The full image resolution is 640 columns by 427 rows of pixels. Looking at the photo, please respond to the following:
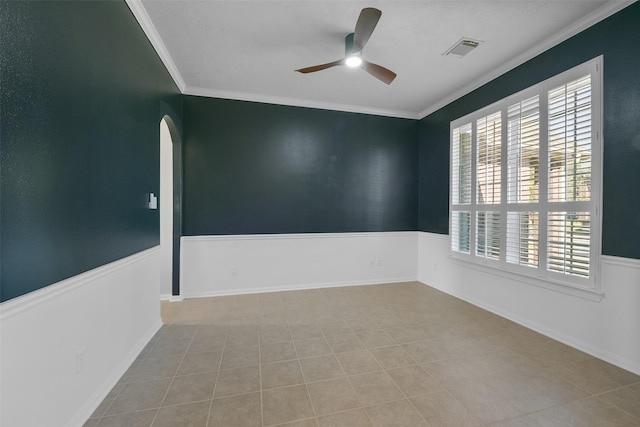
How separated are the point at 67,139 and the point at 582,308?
420 centimetres

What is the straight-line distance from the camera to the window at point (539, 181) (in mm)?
2445

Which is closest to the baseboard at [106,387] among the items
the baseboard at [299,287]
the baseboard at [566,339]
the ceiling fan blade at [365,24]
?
the baseboard at [299,287]

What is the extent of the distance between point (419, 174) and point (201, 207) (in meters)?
3.81

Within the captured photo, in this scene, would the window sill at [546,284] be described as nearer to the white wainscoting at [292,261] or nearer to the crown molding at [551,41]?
the white wainscoting at [292,261]

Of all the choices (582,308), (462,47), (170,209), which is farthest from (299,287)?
(462,47)

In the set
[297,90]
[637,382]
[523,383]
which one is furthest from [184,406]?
[297,90]

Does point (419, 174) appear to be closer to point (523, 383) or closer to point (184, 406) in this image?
point (523, 383)

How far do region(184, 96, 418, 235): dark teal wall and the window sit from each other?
128cm

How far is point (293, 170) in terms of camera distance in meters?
4.35

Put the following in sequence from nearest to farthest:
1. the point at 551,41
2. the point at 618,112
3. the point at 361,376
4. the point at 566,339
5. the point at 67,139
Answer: the point at 67,139
the point at 361,376
the point at 618,112
the point at 566,339
the point at 551,41

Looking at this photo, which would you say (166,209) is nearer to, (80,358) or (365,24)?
(80,358)

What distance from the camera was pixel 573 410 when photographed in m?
1.76

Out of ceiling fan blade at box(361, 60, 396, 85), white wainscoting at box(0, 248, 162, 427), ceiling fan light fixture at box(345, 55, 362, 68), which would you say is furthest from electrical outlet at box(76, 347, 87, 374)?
ceiling fan blade at box(361, 60, 396, 85)

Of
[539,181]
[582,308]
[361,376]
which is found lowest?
[361,376]
